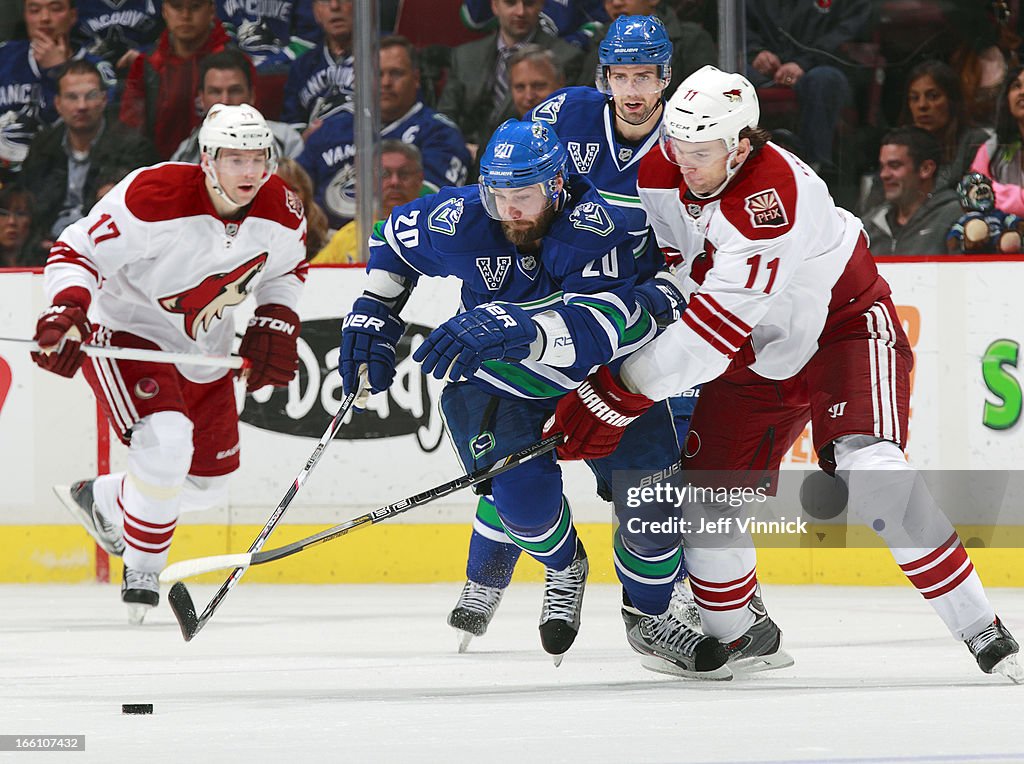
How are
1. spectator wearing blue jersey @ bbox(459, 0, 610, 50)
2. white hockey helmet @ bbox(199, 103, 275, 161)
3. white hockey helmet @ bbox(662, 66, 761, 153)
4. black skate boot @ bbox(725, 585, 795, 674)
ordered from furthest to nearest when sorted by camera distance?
spectator wearing blue jersey @ bbox(459, 0, 610, 50) < white hockey helmet @ bbox(199, 103, 275, 161) < black skate boot @ bbox(725, 585, 795, 674) < white hockey helmet @ bbox(662, 66, 761, 153)

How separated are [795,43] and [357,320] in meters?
2.72

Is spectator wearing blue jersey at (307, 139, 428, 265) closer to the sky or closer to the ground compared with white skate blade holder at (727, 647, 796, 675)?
closer to the sky

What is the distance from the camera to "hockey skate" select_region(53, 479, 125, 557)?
17.1 feet

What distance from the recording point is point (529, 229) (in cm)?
351

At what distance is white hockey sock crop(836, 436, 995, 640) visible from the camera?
126 inches

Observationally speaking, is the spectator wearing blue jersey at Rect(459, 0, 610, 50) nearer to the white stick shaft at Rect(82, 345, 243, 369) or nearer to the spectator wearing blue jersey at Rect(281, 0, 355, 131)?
the spectator wearing blue jersey at Rect(281, 0, 355, 131)

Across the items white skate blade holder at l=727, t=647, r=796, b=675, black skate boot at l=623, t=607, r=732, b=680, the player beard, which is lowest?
white skate blade holder at l=727, t=647, r=796, b=675

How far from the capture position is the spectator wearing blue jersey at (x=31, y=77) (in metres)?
6.51

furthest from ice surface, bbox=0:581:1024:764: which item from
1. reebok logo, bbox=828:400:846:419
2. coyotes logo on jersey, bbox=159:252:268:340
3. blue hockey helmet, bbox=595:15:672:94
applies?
blue hockey helmet, bbox=595:15:672:94

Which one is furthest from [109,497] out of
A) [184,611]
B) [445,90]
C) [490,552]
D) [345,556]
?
[445,90]

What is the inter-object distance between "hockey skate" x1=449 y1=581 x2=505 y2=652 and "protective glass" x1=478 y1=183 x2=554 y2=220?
1035 mm

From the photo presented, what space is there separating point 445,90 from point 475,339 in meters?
3.13

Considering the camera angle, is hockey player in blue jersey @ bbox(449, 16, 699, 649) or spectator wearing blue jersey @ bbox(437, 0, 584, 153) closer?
hockey player in blue jersey @ bbox(449, 16, 699, 649)

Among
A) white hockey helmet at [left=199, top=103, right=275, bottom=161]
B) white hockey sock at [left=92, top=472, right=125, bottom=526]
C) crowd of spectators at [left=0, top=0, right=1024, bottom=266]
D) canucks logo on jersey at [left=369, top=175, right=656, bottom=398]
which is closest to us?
canucks logo on jersey at [left=369, top=175, right=656, bottom=398]
